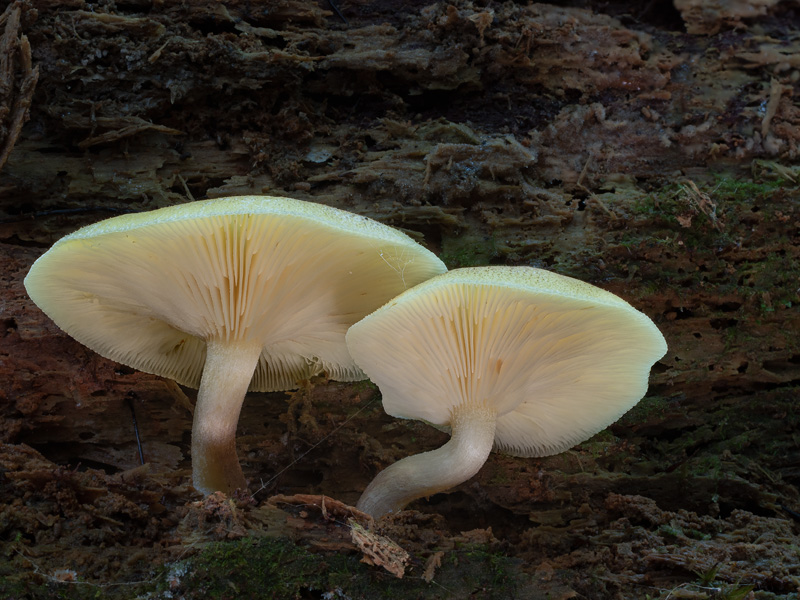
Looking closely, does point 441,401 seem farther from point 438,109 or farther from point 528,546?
point 438,109

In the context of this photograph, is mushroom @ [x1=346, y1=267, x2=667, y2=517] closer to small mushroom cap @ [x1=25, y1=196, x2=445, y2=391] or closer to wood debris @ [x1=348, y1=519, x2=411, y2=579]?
small mushroom cap @ [x1=25, y1=196, x2=445, y2=391]

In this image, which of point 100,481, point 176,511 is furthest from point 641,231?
point 100,481

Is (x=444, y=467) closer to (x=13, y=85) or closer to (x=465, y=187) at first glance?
(x=465, y=187)

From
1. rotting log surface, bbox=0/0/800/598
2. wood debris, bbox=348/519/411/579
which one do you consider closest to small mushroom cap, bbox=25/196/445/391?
rotting log surface, bbox=0/0/800/598

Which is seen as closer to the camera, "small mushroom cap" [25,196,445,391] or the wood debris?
the wood debris

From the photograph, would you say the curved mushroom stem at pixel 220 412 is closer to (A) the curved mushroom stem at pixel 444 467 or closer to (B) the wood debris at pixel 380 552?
(A) the curved mushroom stem at pixel 444 467

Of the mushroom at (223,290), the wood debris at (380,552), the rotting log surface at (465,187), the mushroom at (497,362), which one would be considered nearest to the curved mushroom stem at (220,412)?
the mushroom at (223,290)

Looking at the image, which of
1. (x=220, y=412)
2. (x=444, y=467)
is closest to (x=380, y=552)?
(x=444, y=467)
